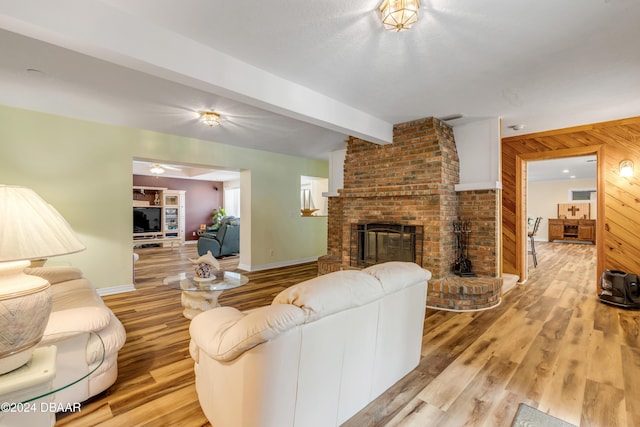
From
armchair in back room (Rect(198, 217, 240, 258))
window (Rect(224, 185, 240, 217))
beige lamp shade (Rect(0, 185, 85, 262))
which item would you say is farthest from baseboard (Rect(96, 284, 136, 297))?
window (Rect(224, 185, 240, 217))

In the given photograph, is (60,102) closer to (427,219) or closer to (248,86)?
(248,86)

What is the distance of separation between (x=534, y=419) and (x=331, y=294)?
4.77ft

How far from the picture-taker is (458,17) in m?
1.82

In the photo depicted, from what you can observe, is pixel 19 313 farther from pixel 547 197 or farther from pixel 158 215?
pixel 547 197

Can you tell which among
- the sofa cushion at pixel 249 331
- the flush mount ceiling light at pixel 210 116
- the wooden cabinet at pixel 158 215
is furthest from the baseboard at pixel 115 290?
the wooden cabinet at pixel 158 215

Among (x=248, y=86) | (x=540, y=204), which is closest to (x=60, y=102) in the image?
(x=248, y=86)

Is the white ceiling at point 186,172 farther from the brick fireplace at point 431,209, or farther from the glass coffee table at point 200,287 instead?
the glass coffee table at point 200,287

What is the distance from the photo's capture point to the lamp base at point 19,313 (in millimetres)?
910

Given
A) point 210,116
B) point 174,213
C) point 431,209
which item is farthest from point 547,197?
point 174,213

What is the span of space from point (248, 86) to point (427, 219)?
109 inches

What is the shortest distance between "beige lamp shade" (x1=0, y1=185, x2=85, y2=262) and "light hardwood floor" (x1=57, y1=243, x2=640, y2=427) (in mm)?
1257

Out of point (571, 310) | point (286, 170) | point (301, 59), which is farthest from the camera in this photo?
point (286, 170)

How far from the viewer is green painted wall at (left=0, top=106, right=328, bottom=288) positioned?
350cm

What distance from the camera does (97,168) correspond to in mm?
4012
